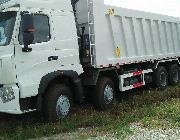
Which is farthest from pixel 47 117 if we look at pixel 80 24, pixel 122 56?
pixel 122 56

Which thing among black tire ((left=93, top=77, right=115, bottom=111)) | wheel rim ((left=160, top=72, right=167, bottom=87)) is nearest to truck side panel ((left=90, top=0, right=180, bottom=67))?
black tire ((left=93, top=77, right=115, bottom=111))

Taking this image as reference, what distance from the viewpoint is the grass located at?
674 cm

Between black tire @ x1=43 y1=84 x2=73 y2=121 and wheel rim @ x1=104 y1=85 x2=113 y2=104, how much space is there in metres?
1.45

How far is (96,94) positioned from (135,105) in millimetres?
1149

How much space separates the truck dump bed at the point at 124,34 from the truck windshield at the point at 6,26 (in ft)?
7.32

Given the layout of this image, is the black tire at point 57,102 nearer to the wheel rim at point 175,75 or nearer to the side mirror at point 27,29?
the side mirror at point 27,29

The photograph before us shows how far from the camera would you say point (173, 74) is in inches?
535

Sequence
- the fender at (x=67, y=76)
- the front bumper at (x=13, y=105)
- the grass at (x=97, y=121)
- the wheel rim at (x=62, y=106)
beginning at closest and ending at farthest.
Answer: the grass at (x=97, y=121) < the front bumper at (x=13, y=105) < the fender at (x=67, y=76) < the wheel rim at (x=62, y=106)

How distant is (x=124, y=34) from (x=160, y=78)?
10.1 ft

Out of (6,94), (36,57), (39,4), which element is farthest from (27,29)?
(6,94)

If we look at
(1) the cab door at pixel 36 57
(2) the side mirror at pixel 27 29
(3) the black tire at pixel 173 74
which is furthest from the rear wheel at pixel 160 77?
(2) the side mirror at pixel 27 29

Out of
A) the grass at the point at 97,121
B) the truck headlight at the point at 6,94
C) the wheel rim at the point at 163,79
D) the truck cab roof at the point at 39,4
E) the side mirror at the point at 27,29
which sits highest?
the truck cab roof at the point at 39,4

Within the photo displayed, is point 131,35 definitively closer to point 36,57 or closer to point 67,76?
point 67,76

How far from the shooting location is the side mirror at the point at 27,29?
679cm
